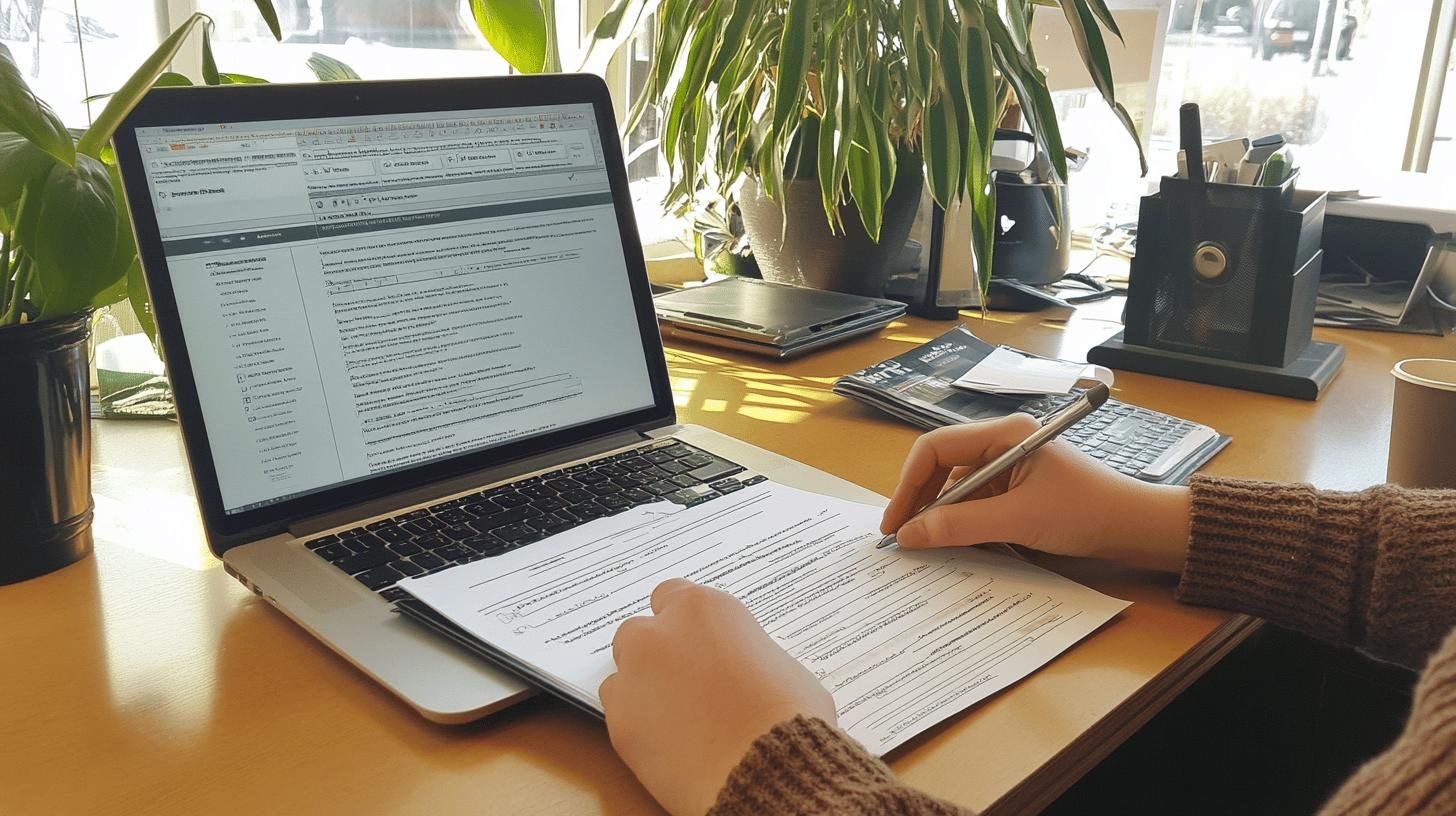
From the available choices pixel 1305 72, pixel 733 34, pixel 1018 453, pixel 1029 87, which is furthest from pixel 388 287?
pixel 1305 72

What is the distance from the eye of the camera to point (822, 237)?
4.51 ft

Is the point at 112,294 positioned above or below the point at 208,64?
below

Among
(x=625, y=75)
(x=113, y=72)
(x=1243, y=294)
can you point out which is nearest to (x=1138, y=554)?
(x=1243, y=294)

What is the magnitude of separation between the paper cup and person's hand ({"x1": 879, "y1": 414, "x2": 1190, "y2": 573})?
0.77ft

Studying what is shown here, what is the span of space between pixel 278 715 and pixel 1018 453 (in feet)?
1.44

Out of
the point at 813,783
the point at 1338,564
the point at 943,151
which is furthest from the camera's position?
the point at 943,151

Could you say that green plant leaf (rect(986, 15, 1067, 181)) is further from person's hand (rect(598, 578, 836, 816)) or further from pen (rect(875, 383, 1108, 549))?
person's hand (rect(598, 578, 836, 816))

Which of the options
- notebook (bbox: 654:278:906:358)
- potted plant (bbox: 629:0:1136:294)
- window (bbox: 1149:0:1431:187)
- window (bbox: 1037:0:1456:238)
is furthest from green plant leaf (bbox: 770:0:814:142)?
window (bbox: 1149:0:1431:187)

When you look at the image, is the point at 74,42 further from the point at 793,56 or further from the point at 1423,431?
the point at 1423,431

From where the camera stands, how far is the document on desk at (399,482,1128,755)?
57 cm

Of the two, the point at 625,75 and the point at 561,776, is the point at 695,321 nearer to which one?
the point at 625,75

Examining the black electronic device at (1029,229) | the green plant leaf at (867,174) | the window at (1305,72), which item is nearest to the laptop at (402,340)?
the green plant leaf at (867,174)

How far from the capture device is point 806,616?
63 centimetres

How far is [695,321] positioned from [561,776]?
0.78 meters
